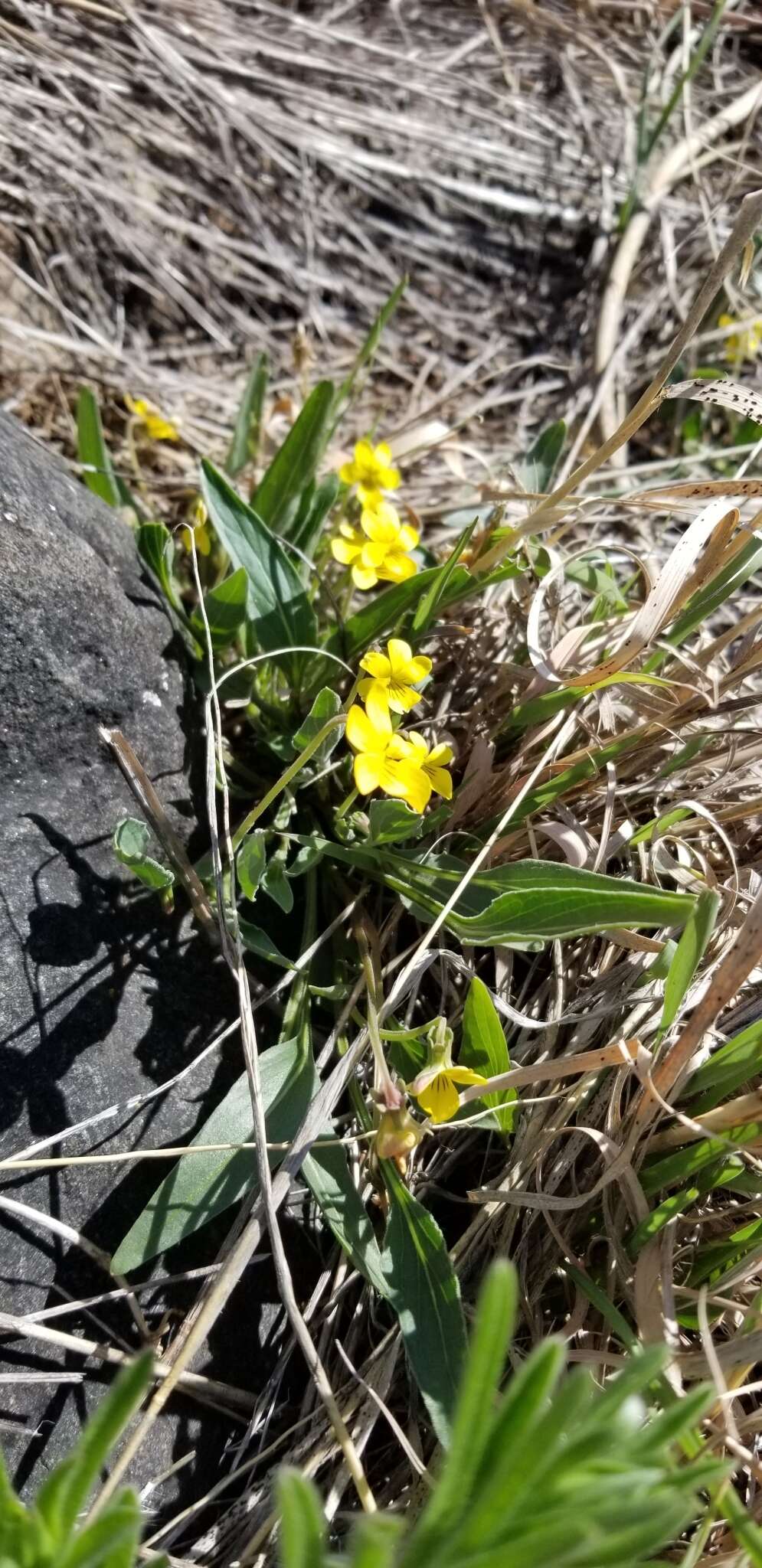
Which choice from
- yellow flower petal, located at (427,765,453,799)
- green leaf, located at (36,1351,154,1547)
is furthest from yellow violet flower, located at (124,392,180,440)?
green leaf, located at (36,1351,154,1547)

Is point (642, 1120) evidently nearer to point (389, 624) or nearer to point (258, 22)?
point (389, 624)

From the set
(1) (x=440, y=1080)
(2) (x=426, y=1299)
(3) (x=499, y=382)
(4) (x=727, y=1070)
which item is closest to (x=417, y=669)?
(1) (x=440, y=1080)

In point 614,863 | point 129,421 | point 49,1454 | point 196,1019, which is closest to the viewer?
point 49,1454

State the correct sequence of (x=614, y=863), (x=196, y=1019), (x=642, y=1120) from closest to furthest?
(x=642, y=1120), (x=196, y=1019), (x=614, y=863)

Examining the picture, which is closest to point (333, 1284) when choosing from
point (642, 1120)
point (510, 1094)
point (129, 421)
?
point (510, 1094)

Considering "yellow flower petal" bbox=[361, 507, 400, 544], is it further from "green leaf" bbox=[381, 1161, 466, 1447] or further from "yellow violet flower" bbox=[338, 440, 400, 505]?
"green leaf" bbox=[381, 1161, 466, 1447]

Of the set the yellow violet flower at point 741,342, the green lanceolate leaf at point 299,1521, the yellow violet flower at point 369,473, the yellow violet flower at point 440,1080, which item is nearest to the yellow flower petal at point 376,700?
the yellow violet flower at point 440,1080

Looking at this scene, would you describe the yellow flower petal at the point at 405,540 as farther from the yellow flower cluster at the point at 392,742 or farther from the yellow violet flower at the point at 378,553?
the yellow flower cluster at the point at 392,742
